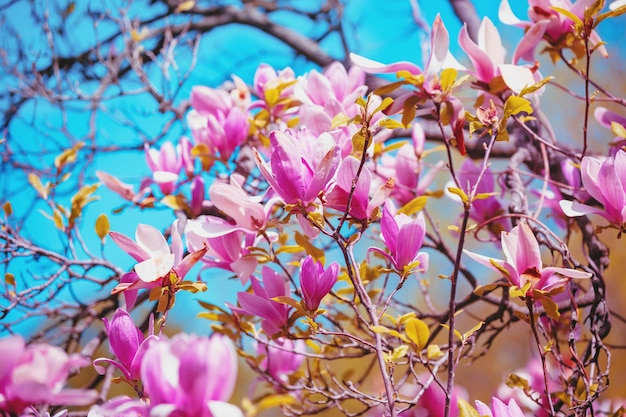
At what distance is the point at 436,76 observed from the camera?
0.61 m

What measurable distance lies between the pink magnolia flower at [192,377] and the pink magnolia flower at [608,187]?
1.52 feet

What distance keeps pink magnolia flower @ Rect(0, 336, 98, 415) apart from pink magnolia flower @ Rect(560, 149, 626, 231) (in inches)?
21.6

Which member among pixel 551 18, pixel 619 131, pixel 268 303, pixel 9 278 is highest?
pixel 551 18

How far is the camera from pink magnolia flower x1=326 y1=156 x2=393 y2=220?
0.57 metres

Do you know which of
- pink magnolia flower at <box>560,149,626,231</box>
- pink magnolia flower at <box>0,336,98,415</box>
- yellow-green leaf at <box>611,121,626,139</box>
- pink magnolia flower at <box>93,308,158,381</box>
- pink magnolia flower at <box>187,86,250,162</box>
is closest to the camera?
pink magnolia flower at <box>0,336,98,415</box>

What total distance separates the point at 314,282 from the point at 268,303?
10cm

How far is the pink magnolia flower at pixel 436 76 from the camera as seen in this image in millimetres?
613

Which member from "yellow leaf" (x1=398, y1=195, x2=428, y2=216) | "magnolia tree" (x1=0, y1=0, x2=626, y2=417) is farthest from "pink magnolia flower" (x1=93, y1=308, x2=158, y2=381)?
"yellow leaf" (x1=398, y1=195, x2=428, y2=216)

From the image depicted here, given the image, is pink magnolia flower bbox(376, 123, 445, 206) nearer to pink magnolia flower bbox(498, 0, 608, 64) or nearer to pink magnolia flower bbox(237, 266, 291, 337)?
pink magnolia flower bbox(498, 0, 608, 64)

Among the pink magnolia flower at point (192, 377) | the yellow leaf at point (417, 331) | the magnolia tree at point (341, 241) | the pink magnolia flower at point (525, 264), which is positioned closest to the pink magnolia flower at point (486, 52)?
the magnolia tree at point (341, 241)

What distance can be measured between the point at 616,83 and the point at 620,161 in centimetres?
398

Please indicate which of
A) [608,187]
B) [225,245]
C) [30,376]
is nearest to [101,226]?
[225,245]

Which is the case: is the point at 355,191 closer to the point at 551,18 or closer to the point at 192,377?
the point at 192,377

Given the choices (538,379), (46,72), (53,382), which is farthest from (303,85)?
(46,72)
